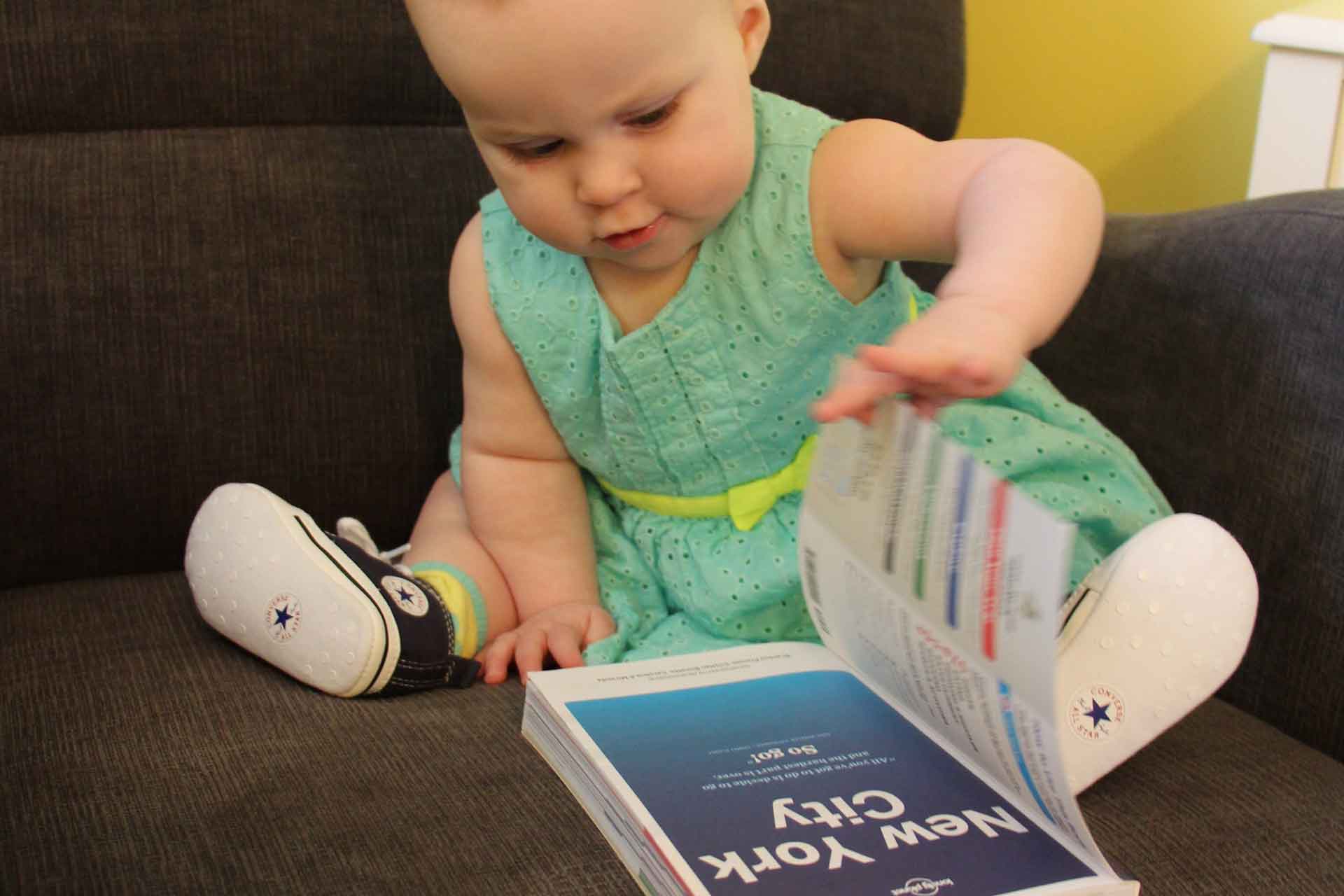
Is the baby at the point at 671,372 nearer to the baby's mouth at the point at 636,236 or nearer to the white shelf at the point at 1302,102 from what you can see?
the baby's mouth at the point at 636,236

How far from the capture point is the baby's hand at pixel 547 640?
87 cm

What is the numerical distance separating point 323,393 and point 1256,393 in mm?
658

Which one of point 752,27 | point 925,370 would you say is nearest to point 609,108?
point 752,27

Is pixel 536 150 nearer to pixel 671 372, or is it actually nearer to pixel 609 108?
pixel 609 108

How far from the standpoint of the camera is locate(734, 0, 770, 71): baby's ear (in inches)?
32.4

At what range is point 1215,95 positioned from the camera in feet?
5.69

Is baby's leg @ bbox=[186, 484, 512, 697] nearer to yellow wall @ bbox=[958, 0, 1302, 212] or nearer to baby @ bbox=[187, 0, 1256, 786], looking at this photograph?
baby @ bbox=[187, 0, 1256, 786]

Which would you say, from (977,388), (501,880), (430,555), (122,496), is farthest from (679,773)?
(122,496)

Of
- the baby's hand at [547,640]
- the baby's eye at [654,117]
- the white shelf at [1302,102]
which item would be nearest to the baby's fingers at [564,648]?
the baby's hand at [547,640]

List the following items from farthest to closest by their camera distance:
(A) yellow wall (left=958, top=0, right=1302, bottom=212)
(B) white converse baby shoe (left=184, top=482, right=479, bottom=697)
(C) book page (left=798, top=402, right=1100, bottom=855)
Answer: (A) yellow wall (left=958, top=0, right=1302, bottom=212) → (B) white converse baby shoe (left=184, top=482, right=479, bottom=697) → (C) book page (left=798, top=402, right=1100, bottom=855)

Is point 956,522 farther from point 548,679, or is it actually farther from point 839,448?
point 548,679

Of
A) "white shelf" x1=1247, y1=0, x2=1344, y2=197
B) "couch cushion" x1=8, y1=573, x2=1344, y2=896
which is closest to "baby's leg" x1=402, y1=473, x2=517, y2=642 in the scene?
"couch cushion" x1=8, y1=573, x2=1344, y2=896

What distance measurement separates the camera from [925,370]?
58 cm

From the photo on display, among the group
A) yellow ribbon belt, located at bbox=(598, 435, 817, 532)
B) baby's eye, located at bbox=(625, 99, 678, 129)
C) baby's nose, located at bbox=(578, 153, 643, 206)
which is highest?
baby's eye, located at bbox=(625, 99, 678, 129)
